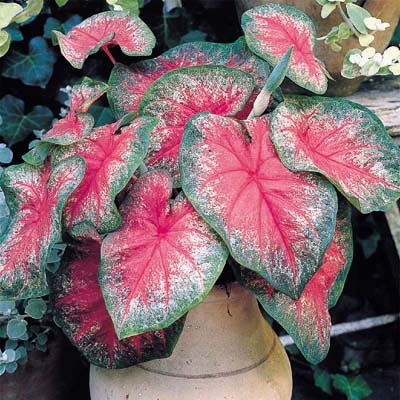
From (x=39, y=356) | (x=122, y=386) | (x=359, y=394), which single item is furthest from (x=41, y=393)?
(x=359, y=394)

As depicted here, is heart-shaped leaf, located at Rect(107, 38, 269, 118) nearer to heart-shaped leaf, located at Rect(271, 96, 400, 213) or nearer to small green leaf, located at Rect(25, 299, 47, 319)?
heart-shaped leaf, located at Rect(271, 96, 400, 213)

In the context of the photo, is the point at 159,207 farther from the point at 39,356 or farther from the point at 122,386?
the point at 39,356

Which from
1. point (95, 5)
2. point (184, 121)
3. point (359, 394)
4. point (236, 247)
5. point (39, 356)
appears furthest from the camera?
point (359, 394)

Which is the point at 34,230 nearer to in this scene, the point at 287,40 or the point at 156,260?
the point at 156,260

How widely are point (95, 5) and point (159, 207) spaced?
76 centimetres

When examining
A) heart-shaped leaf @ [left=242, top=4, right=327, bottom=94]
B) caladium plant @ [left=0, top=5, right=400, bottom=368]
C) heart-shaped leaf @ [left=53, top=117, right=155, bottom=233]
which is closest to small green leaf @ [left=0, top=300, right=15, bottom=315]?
caladium plant @ [left=0, top=5, right=400, bottom=368]

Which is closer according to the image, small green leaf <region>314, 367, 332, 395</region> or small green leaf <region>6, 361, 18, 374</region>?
small green leaf <region>6, 361, 18, 374</region>

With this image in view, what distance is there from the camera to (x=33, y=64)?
1358 mm

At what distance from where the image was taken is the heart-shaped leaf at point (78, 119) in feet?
2.80

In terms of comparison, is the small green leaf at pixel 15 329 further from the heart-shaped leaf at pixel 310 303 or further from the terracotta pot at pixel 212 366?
the heart-shaped leaf at pixel 310 303

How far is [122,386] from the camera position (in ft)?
3.05

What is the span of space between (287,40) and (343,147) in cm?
18

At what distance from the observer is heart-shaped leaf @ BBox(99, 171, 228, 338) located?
736 mm

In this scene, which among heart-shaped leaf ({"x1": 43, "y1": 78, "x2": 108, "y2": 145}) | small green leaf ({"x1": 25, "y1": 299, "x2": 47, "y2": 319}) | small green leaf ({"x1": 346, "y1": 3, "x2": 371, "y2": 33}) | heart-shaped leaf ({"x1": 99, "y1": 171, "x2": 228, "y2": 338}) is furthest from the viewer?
small green leaf ({"x1": 25, "y1": 299, "x2": 47, "y2": 319})
